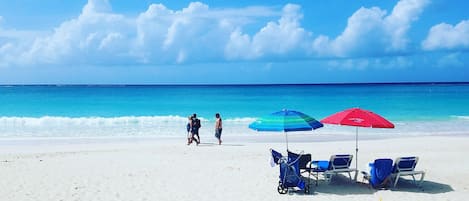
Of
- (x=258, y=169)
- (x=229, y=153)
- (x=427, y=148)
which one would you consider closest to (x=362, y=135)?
(x=427, y=148)

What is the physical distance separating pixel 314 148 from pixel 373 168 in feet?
22.9

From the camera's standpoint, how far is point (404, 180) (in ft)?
36.1

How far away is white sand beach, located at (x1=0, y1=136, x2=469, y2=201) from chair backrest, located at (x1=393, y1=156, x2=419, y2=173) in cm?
42

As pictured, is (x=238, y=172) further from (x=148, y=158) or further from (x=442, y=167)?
(x=442, y=167)

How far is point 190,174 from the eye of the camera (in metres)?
11.7

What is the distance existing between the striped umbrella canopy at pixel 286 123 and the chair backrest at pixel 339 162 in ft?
2.98

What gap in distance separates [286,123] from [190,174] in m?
3.26

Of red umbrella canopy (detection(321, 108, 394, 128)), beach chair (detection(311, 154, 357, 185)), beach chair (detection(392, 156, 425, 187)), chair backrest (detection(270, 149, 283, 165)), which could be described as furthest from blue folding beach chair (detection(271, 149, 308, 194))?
beach chair (detection(392, 156, 425, 187))

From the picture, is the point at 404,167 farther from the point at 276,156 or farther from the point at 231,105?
the point at 231,105

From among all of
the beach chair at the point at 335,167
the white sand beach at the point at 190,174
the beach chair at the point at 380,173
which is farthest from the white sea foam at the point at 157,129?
the beach chair at the point at 380,173

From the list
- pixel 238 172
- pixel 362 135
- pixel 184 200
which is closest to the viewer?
pixel 184 200

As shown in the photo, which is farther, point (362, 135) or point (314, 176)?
point (362, 135)

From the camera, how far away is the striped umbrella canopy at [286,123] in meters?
9.67

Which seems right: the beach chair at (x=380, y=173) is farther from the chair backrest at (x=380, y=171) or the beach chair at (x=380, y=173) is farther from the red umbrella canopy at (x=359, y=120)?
the red umbrella canopy at (x=359, y=120)
